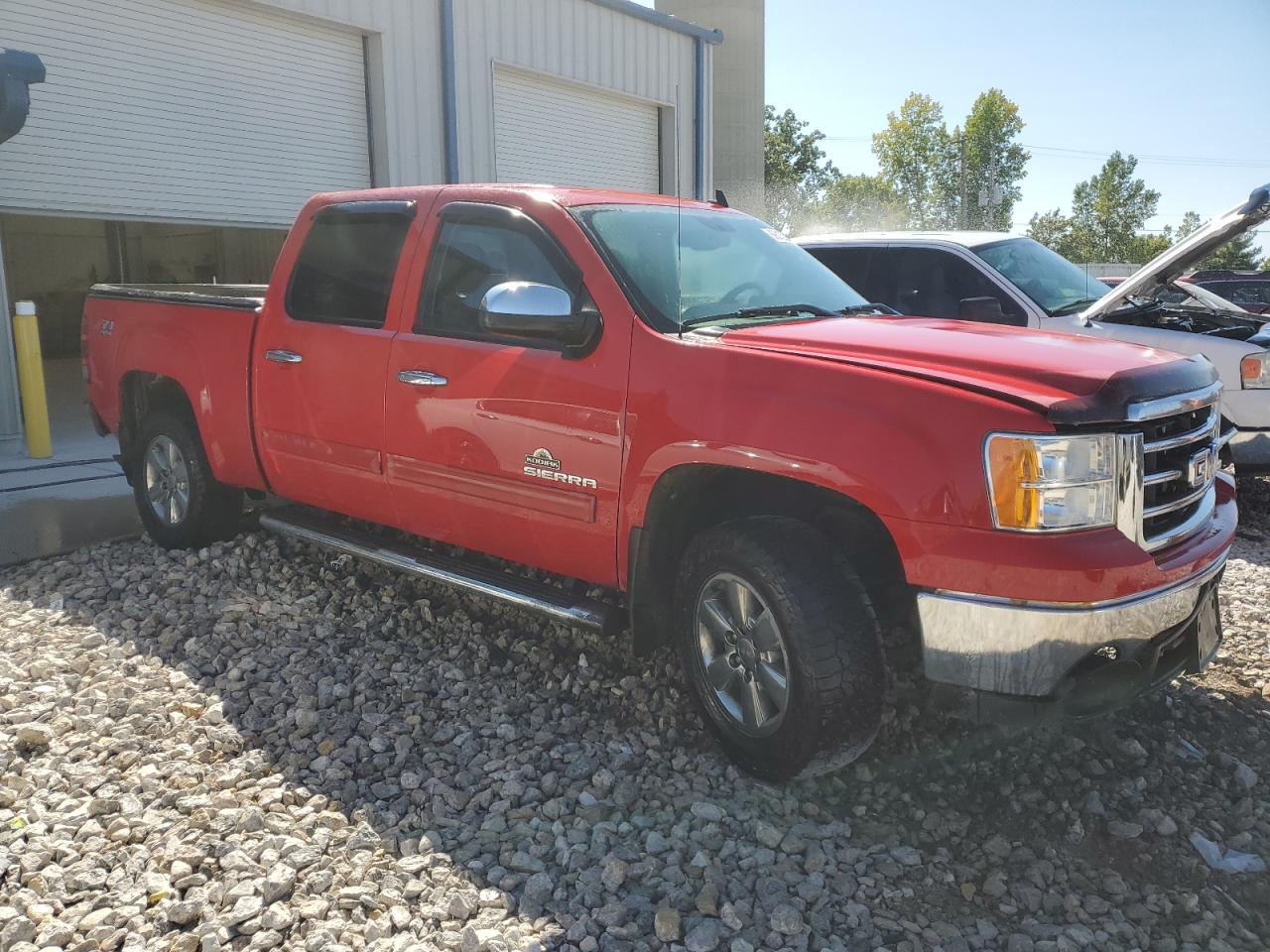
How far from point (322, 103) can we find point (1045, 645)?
10988mm

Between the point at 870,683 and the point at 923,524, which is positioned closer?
the point at 923,524

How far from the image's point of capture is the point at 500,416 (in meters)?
3.86

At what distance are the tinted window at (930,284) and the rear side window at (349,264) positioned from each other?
4.22 m

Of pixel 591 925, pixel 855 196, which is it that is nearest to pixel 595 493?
pixel 591 925

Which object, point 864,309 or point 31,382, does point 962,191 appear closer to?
point 31,382

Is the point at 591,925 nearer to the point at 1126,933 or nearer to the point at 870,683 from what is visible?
the point at 870,683

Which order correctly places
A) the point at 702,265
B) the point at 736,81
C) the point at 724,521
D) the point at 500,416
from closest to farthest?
the point at 724,521 < the point at 500,416 < the point at 702,265 < the point at 736,81

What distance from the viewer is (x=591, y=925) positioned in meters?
2.69

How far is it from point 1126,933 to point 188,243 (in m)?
23.9

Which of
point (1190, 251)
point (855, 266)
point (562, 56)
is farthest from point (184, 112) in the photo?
point (1190, 251)

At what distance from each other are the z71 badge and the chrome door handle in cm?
54

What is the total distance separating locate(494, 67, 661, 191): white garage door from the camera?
527 inches

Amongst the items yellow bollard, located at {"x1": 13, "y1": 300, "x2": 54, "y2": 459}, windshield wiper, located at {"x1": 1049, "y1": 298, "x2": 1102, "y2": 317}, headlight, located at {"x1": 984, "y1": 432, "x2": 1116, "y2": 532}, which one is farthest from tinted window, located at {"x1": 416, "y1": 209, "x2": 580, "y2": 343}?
yellow bollard, located at {"x1": 13, "y1": 300, "x2": 54, "y2": 459}

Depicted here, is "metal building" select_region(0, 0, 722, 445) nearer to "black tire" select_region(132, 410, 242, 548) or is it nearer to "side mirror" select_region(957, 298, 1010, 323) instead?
"side mirror" select_region(957, 298, 1010, 323)
